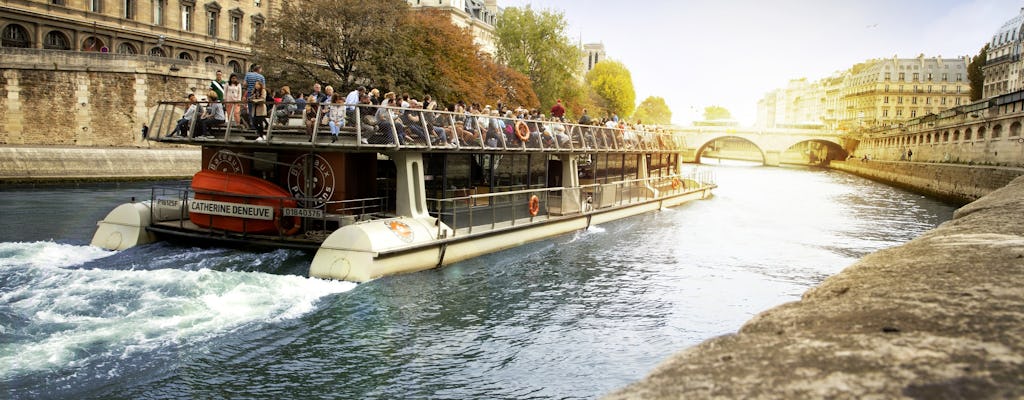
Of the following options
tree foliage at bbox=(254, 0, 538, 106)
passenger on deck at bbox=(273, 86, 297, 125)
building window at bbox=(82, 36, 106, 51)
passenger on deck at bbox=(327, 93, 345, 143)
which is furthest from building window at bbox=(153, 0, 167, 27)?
passenger on deck at bbox=(327, 93, 345, 143)

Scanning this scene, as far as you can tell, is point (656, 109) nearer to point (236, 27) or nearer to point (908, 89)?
point (908, 89)

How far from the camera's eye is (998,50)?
103812 millimetres

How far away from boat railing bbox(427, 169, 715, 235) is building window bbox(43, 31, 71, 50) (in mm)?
39482

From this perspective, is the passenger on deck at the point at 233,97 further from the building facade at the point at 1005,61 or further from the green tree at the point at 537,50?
the building facade at the point at 1005,61

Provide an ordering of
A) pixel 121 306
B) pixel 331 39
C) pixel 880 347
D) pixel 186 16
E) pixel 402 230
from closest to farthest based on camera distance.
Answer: pixel 880 347 → pixel 121 306 → pixel 402 230 → pixel 331 39 → pixel 186 16

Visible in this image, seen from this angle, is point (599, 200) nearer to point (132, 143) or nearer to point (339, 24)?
point (339, 24)

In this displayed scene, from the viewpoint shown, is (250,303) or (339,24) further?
(339,24)

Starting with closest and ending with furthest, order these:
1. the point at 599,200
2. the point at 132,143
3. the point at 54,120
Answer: the point at 599,200 → the point at 54,120 → the point at 132,143

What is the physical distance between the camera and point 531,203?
20906mm

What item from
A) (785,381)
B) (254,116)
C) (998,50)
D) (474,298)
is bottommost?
(474,298)

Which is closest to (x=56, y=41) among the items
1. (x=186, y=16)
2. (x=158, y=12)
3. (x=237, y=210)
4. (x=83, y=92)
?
(x=158, y=12)

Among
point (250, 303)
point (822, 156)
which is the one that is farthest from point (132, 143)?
point (822, 156)

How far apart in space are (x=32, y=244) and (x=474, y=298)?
1026 centimetres

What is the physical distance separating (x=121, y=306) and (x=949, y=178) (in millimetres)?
45580
